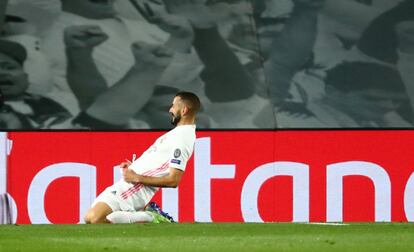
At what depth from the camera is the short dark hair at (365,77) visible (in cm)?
1614

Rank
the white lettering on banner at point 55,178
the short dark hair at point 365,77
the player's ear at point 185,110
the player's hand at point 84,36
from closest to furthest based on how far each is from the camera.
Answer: the player's ear at point 185,110 → the white lettering on banner at point 55,178 → the player's hand at point 84,36 → the short dark hair at point 365,77

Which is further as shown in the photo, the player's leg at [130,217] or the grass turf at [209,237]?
the player's leg at [130,217]

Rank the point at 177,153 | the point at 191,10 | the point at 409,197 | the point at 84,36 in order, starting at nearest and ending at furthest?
the point at 177,153
the point at 409,197
the point at 84,36
the point at 191,10

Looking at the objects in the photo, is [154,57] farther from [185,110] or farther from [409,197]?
[185,110]

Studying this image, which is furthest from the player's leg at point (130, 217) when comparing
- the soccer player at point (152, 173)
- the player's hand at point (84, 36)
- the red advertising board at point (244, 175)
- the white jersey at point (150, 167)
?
the player's hand at point (84, 36)

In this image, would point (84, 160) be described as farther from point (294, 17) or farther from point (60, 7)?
point (294, 17)

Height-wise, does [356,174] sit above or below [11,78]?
below

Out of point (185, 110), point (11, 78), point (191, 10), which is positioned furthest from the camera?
point (191, 10)

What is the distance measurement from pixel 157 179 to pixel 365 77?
444 centimetres

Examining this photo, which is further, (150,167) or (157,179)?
(150,167)

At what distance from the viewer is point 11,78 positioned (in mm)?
15852

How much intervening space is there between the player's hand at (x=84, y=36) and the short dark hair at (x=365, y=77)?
270 centimetres

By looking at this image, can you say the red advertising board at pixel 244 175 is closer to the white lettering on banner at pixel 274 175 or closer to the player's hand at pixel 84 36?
the white lettering on banner at pixel 274 175

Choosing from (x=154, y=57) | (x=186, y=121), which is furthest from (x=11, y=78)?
(x=186, y=121)
